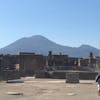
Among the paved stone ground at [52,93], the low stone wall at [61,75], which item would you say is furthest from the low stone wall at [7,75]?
the paved stone ground at [52,93]

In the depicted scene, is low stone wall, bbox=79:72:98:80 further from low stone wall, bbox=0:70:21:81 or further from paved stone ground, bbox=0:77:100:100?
paved stone ground, bbox=0:77:100:100

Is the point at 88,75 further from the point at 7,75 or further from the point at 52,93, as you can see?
the point at 52,93

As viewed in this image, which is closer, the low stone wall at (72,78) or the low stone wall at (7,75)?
the low stone wall at (72,78)

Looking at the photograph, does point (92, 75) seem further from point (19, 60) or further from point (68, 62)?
point (68, 62)

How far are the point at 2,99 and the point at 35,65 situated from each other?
49.6m

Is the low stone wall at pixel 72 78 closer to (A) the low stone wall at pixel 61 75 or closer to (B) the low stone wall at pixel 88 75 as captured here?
(A) the low stone wall at pixel 61 75

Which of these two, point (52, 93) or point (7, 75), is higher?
Result: point (7, 75)

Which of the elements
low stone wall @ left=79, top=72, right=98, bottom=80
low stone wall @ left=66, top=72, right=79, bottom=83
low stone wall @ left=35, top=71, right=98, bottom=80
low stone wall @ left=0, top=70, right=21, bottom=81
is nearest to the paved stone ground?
low stone wall @ left=66, top=72, right=79, bottom=83

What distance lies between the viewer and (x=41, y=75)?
5800cm

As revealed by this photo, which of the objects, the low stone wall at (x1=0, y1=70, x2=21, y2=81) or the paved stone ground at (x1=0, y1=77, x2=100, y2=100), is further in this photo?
the low stone wall at (x1=0, y1=70, x2=21, y2=81)

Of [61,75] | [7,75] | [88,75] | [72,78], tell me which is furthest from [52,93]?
[61,75]

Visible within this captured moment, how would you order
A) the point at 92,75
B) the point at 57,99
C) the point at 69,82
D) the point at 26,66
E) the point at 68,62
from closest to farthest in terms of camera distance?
the point at 57,99 < the point at 69,82 < the point at 92,75 < the point at 26,66 < the point at 68,62

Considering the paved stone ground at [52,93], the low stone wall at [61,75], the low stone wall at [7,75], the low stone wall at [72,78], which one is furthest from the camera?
the low stone wall at [61,75]

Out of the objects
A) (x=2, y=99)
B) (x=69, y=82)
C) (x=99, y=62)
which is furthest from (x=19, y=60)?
(x=2, y=99)
